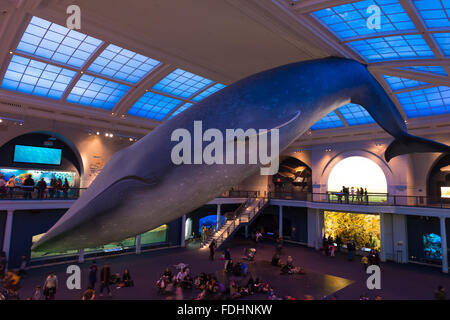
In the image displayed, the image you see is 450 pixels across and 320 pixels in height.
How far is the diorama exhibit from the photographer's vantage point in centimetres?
139

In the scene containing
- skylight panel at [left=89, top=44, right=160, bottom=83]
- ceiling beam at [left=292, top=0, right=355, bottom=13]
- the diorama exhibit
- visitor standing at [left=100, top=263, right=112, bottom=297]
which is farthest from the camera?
skylight panel at [left=89, top=44, right=160, bottom=83]

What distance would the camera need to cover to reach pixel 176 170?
4.09 feet

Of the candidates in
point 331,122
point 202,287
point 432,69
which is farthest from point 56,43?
point 331,122

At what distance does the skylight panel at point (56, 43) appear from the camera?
1259 cm

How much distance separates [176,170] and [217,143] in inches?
10.2

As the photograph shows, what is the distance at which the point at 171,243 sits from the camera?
21219 mm

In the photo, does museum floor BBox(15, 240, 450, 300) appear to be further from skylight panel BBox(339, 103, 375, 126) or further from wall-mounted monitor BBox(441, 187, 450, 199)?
skylight panel BBox(339, 103, 375, 126)

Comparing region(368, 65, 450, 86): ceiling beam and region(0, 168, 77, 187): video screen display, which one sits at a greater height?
region(368, 65, 450, 86): ceiling beam

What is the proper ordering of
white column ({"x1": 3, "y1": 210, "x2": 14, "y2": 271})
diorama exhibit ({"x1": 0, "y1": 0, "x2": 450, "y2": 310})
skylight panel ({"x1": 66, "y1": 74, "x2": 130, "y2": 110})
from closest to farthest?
diorama exhibit ({"x1": 0, "y1": 0, "x2": 450, "y2": 310})
white column ({"x1": 3, "y1": 210, "x2": 14, "y2": 271})
skylight panel ({"x1": 66, "y1": 74, "x2": 130, "y2": 110})

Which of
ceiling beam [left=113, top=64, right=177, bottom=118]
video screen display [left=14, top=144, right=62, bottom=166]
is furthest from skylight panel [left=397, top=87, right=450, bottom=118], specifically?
video screen display [left=14, top=144, right=62, bottom=166]

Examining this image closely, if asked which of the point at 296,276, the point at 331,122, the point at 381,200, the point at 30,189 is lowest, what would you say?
the point at 296,276

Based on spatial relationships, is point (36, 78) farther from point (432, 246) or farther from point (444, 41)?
point (432, 246)

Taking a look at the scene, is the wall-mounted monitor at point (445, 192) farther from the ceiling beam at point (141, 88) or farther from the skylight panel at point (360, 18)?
the ceiling beam at point (141, 88)

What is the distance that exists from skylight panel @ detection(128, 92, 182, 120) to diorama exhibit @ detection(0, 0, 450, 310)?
6.5 inches
